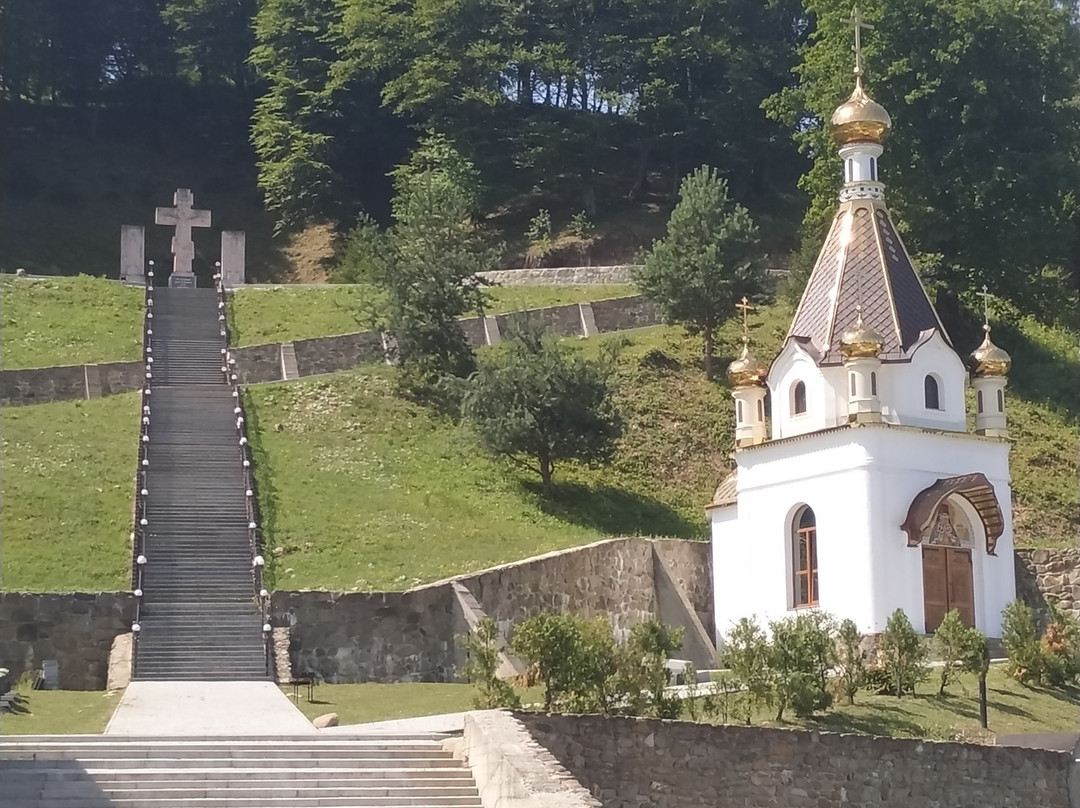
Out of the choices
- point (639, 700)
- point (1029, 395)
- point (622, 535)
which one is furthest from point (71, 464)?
point (1029, 395)

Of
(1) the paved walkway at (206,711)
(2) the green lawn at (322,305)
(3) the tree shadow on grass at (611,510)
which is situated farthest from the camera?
(2) the green lawn at (322,305)

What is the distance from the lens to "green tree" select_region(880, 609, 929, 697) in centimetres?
2683

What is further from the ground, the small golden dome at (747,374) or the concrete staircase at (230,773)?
the small golden dome at (747,374)

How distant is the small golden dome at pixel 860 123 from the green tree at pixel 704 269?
951 cm

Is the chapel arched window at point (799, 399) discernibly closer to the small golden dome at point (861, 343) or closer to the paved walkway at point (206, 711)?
the small golden dome at point (861, 343)

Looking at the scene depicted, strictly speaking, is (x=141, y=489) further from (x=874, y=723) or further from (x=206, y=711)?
(x=874, y=723)

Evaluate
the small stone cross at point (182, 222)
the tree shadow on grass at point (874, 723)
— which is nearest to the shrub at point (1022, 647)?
the tree shadow on grass at point (874, 723)

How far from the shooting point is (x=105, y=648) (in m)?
28.4

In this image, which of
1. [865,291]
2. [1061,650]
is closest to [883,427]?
[865,291]

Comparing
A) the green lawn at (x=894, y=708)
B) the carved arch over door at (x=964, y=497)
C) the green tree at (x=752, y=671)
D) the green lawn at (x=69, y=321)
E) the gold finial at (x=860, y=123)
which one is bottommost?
the green lawn at (x=894, y=708)

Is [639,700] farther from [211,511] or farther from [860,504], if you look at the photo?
[211,511]

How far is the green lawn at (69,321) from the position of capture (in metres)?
43.2

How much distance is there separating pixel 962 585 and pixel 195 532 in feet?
39.8

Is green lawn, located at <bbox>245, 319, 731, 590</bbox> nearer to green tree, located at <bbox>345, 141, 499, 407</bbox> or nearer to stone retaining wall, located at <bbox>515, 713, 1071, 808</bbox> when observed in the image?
green tree, located at <bbox>345, 141, 499, 407</bbox>
